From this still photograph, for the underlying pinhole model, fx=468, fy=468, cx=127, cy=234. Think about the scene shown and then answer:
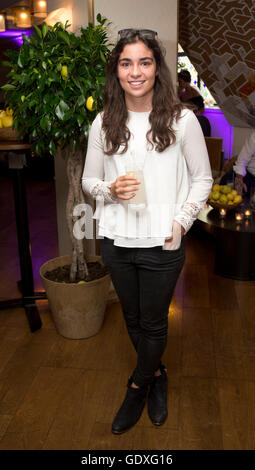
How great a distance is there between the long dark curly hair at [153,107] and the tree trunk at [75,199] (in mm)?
831

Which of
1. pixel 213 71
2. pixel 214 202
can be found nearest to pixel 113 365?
pixel 214 202

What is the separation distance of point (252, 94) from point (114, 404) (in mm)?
4635

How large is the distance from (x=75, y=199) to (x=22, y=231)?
1.33 feet

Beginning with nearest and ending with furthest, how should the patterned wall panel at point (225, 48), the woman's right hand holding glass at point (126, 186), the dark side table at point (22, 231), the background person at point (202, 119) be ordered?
the woman's right hand holding glass at point (126, 186), the dark side table at point (22, 231), the patterned wall panel at point (225, 48), the background person at point (202, 119)

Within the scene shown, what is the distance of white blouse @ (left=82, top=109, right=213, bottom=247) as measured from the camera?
1.53 metres

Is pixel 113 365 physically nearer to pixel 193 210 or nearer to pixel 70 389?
pixel 70 389

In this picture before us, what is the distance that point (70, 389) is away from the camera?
6.95 ft

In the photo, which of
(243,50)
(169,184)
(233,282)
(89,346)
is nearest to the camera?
(169,184)

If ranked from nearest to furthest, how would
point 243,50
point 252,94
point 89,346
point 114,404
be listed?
point 114,404
point 89,346
point 243,50
point 252,94

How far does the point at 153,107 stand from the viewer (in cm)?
152

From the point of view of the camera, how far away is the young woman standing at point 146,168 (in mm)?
1489

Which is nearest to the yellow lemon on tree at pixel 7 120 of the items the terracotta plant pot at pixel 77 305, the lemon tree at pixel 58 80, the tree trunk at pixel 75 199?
the lemon tree at pixel 58 80

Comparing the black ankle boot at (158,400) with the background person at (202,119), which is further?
the background person at (202,119)

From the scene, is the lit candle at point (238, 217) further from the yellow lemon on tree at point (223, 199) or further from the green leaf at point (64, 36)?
the green leaf at point (64, 36)
